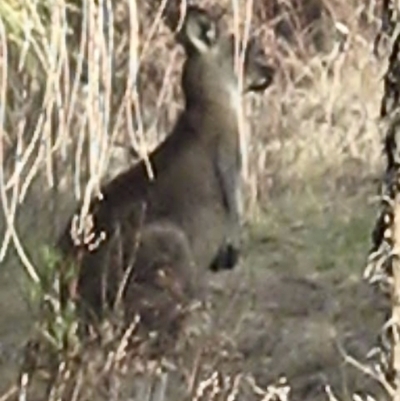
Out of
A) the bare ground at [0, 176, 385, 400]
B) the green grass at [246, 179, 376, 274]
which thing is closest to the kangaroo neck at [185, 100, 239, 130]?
the bare ground at [0, 176, 385, 400]

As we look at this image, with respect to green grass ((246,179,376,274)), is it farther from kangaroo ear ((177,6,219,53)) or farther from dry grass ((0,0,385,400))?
kangaroo ear ((177,6,219,53))

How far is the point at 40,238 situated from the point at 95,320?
1594mm

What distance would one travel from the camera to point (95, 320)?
7133mm

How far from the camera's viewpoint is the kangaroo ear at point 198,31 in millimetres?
8391

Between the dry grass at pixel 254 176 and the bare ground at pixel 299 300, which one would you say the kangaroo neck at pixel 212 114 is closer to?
the dry grass at pixel 254 176

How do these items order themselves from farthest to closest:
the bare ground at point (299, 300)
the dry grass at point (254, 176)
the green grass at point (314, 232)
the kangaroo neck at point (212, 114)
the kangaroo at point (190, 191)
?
the green grass at point (314, 232), the kangaroo neck at point (212, 114), the bare ground at point (299, 300), the kangaroo at point (190, 191), the dry grass at point (254, 176)

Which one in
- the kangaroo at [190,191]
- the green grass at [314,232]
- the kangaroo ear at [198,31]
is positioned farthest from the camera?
the green grass at [314,232]

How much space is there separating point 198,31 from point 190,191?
0.85 metres

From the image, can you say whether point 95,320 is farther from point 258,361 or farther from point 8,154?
point 8,154

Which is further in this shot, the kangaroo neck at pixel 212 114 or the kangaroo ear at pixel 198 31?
the kangaroo neck at pixel 212 114

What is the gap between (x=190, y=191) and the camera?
810 cm

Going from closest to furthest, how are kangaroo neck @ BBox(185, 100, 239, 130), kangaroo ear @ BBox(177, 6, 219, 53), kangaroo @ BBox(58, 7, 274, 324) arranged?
kangaroo @ BBox(58, 7, 274, 324) < kangaroo ear @ BBox(177, 6, 219, 53) < kangaroo neck @ BBox(185, 100, 239, 130)

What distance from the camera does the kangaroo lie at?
7.48 meters

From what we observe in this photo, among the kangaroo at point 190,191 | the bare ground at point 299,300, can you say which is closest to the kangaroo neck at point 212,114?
the kangaroo at point 190,191
